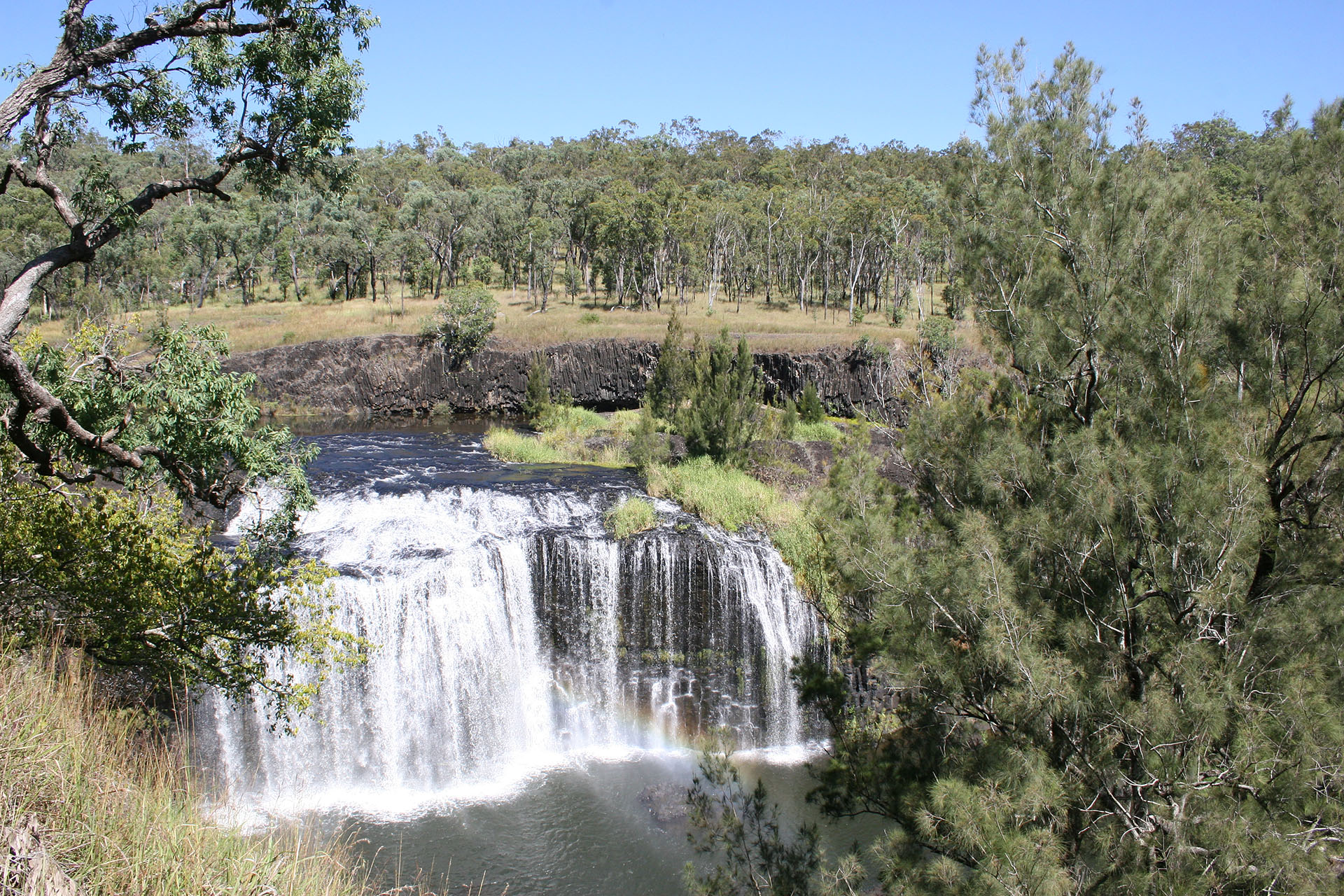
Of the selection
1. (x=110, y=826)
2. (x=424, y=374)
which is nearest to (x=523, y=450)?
(x=424, y=374)

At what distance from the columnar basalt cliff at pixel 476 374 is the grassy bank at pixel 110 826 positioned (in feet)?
112

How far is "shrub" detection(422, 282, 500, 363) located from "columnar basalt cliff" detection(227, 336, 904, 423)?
52cm

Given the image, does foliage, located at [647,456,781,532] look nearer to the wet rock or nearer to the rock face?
the wet rock

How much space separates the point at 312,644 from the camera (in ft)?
32.4

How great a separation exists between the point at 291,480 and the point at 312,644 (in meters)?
2.16

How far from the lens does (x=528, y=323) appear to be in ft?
154

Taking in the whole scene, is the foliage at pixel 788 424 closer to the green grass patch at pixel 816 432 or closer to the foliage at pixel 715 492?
the green grass patch at pixel 816 432

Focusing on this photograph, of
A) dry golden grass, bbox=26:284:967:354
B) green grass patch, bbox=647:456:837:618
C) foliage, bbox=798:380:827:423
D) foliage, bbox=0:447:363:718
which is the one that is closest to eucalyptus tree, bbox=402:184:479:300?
dry golden grass, bbox=26:284:967:354

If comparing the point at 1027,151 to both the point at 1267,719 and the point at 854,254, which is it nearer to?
the point at 1267,719

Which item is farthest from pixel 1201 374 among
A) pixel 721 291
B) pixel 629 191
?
pixel 721 291

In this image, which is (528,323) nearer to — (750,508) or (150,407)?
(750,508)

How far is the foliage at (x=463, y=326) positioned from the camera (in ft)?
133

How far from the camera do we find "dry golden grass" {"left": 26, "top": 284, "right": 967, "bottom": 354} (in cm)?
4181

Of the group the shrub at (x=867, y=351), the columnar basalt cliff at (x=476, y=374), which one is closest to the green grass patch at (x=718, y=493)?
the columnar basalt cliff at (x=476, y=374)
